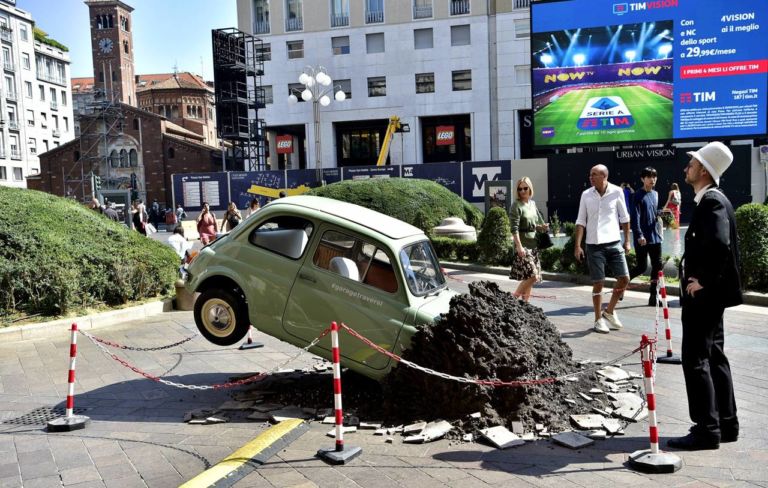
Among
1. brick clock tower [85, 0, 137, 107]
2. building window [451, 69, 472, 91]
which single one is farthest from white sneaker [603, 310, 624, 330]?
brick clock tower [85, 0, 137, 107]

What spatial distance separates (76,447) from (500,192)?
21.5m

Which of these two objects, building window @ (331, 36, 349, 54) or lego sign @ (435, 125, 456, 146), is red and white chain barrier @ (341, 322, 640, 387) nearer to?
lego sign @ (435, 125, 456, 146)

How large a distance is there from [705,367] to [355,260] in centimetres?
282

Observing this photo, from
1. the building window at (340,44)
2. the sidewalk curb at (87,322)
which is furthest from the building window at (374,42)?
the sidewalk curb at (87,322)

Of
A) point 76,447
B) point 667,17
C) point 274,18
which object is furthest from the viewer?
point 274,18

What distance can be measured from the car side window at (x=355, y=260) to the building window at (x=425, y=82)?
45.8 meters

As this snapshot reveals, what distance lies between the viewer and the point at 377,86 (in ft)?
168

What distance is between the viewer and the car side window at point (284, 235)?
19.9 ft

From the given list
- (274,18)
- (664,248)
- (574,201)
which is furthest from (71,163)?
(664,248)

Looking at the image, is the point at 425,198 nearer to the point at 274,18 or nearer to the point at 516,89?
the point at 516,89

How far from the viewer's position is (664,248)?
17.7 m

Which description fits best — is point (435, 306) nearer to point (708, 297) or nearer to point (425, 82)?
point (708, 297)

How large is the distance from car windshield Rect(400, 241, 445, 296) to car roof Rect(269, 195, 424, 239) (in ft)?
0.51

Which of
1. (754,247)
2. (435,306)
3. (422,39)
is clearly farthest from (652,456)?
(422,39)
